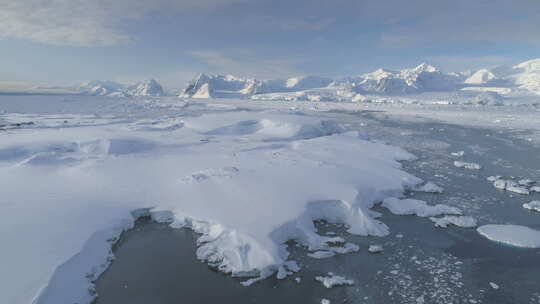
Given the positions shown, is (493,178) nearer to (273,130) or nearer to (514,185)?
(514,185)

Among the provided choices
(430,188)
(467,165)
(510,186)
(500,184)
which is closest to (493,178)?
(500,184)

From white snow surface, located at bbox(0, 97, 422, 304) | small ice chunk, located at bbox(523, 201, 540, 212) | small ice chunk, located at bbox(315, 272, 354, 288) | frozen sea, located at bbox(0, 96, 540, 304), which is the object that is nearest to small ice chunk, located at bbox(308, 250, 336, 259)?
frozen sea, located at bbox(0, 96, 540, 304)

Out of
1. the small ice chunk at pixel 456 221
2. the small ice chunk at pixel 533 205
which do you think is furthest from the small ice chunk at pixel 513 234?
the small ice chunk at pixel 533 205

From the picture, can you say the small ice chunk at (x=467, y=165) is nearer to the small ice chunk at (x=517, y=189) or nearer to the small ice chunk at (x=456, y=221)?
the small ice chunk at (x=517, y=189)

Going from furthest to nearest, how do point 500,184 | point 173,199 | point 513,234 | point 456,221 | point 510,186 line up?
1. point 500,184
2. point 510,186
3. point 173,199
4. point 456,221
5. point 513,234

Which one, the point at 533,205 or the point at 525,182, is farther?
the point at 525,182

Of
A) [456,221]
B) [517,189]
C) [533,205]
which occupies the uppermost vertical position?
[517,189]

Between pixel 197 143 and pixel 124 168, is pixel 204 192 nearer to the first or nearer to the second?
pixel 124 168

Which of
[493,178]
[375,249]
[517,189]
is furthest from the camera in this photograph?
[493,178]

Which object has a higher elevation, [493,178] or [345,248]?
[493,178]
